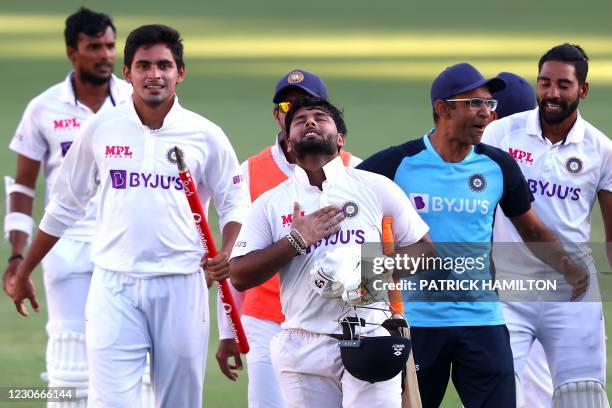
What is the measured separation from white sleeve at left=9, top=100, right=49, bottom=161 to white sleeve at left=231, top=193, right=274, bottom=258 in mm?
2890

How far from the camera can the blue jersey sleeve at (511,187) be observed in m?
7.00

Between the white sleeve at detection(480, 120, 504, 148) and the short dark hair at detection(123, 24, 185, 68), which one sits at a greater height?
the short dark hair at detection(123, 24, 185, 68)

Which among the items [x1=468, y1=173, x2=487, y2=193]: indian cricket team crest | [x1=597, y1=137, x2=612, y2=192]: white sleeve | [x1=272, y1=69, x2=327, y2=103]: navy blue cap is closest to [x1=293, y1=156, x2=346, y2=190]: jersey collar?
[x1=468, y1=173, x2=487, y2=193]: indian cricket team crest

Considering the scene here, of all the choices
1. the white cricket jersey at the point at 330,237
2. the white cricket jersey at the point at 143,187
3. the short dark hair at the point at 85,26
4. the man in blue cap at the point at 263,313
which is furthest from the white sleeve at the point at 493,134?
the short dark hair at the point at 85,26

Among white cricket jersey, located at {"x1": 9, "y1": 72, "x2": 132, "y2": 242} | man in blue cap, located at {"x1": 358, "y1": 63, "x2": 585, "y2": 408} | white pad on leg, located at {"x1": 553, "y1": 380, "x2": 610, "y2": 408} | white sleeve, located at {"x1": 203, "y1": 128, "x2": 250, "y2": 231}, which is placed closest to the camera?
man in blue cap, located at {"x1": 358, "y1": 63, "x2": 585, "y2": 408}

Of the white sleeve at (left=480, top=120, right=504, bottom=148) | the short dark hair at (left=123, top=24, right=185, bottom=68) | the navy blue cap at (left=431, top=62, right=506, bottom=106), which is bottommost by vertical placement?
the navy blue cap at (left=431, top=62, right=506, bottom=106)

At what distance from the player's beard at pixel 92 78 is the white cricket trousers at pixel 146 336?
222cm

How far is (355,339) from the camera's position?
20.1ft

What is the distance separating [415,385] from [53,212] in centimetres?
196

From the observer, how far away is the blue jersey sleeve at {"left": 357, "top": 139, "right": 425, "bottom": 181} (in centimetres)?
692

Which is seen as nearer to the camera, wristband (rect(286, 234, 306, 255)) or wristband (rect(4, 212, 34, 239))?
wristband (rect(286, 234, 306, 255))

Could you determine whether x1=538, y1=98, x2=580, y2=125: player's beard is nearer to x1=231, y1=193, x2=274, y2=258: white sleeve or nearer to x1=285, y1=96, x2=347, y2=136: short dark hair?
x1=285, y1=96, x2=347, y2=136: short dark hair

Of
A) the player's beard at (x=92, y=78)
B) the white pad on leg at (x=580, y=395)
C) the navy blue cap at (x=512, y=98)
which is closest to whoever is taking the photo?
the white pad on leg at (x=580, y=395)

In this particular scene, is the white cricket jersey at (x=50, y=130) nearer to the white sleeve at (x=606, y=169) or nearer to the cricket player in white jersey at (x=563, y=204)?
the cricket player in white jersey at (x=563, y=204)
